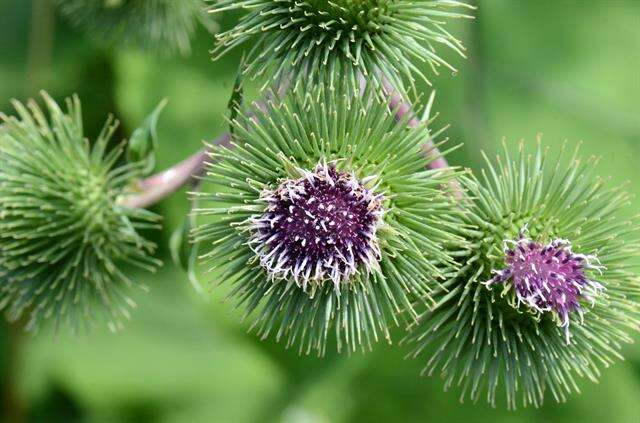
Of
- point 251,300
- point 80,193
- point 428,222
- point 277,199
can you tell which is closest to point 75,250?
point 80,193

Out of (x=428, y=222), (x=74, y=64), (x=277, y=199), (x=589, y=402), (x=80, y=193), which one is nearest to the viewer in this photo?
(x=277, y=199)

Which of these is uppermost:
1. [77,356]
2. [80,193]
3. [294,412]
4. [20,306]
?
[80,193]

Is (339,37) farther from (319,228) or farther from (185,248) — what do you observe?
(185,248)

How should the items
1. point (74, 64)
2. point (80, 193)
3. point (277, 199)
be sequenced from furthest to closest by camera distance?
→ point (74, 64), point (80, 193), point (277, 199)

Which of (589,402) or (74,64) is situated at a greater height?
(74,64)

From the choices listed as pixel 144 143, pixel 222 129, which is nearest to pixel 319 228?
pixel 144 143

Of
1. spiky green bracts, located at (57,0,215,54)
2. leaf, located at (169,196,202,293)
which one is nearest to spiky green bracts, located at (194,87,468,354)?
leaf, located at (169,196,202,293)

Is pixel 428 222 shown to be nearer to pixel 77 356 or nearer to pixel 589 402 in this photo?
pixel 589 402

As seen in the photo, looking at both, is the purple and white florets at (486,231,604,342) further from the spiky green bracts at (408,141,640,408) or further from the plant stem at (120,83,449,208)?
the plant stem at (120,83,449,208)
